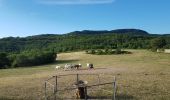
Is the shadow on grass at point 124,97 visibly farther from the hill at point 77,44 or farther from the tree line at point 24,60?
the hill at point 77,44

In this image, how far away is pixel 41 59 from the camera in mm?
64625

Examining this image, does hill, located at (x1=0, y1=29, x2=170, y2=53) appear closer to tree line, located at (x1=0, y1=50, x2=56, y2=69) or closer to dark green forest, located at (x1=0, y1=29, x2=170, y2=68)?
dark green forest, located at (x1=0, y1=29, x2=170, y2=68)

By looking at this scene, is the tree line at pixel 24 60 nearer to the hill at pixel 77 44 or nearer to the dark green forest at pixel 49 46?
the dark green forest at pixel 49 46

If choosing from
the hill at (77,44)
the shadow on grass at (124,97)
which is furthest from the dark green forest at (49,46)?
the shadow on grass at (124,97)

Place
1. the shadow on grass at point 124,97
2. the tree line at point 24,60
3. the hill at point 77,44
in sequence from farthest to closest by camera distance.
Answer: the hill at point 77,44 → the tree line at point 24,60 → the shadow on grass at point 124,97

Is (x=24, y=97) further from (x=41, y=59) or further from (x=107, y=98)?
(x=41, y=59)

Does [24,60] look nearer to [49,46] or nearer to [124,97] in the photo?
[124,97]

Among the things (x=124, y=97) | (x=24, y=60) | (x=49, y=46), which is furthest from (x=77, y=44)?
(x=124, y=97)

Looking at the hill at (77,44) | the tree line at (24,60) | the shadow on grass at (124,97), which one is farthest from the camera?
the hill at (77,44)

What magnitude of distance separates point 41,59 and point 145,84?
→ 40296mm

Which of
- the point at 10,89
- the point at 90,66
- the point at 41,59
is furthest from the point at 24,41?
the point at 10,89

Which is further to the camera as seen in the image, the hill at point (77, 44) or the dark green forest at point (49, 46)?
the hill at point (77, 44)

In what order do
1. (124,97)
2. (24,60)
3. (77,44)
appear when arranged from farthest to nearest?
(77,44), (24,60), (124,97)

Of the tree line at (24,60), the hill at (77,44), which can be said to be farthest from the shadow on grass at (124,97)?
the hill at (77,44)
